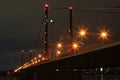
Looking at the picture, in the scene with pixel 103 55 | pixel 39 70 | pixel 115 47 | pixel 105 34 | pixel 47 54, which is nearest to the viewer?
pixel 115 47

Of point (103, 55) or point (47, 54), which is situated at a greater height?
point (47, 54)

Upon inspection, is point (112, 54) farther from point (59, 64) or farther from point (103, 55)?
point (59, 64)

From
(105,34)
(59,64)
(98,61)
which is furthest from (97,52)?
(59,64)

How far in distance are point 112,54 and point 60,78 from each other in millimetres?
42443

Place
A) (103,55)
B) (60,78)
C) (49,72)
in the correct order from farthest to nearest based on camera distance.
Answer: (49,72) < (60,78) < (103,55)

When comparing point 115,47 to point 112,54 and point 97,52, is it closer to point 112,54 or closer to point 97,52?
point 112,54

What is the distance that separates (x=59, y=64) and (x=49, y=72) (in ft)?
66.9

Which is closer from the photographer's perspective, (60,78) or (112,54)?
(112,54)

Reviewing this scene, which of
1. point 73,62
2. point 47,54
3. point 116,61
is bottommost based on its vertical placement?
point 116,61

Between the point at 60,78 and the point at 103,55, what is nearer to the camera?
the point at 103,55

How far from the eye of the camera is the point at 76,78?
73.6 meters

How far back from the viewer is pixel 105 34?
5403 cm

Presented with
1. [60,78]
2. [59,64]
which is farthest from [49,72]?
[59,64]

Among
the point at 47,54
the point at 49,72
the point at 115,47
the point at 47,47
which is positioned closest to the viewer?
the point at 115,47
